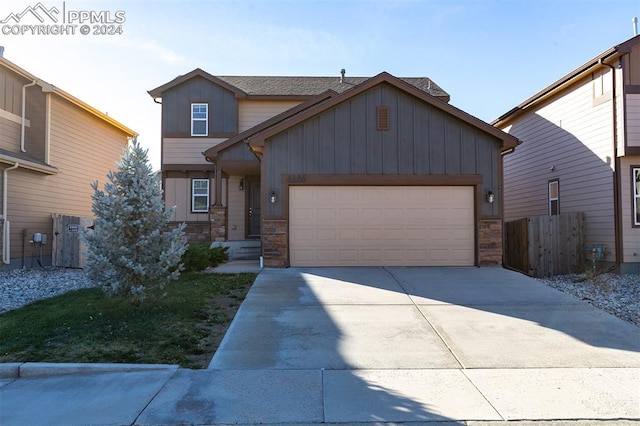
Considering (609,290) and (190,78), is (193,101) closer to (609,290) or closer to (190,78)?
(190,78)

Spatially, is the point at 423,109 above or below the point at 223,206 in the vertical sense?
above

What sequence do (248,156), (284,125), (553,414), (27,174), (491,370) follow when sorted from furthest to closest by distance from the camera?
1. (248,156)
2. (27,174)
3. (284,125)
4. (491,370)
5. (553,414)

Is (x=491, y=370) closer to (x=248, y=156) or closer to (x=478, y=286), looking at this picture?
(x=478, y=286)

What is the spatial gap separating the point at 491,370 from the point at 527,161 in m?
13.3

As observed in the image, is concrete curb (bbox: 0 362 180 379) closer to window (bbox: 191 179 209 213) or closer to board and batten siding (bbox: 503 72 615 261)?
board and batten siding (bbox: 503 72 615 261)

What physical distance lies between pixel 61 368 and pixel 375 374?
3.51 m

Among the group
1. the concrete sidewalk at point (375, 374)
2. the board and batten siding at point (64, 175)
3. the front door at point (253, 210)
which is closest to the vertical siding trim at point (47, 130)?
the board and batten siding at point (64, 175)

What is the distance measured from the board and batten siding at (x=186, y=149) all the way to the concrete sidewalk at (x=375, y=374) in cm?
1003

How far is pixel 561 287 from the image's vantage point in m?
10.4

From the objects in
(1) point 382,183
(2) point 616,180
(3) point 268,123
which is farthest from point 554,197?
(3) point 268,123

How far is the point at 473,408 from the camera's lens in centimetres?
412

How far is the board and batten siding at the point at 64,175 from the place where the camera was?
13312 millimetres

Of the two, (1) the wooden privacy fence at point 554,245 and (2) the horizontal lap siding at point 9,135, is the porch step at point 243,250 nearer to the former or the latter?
(2) the horizontal lap siding at point 9,135

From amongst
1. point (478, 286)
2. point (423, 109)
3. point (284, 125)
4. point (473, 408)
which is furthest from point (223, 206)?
point (473, 408)
